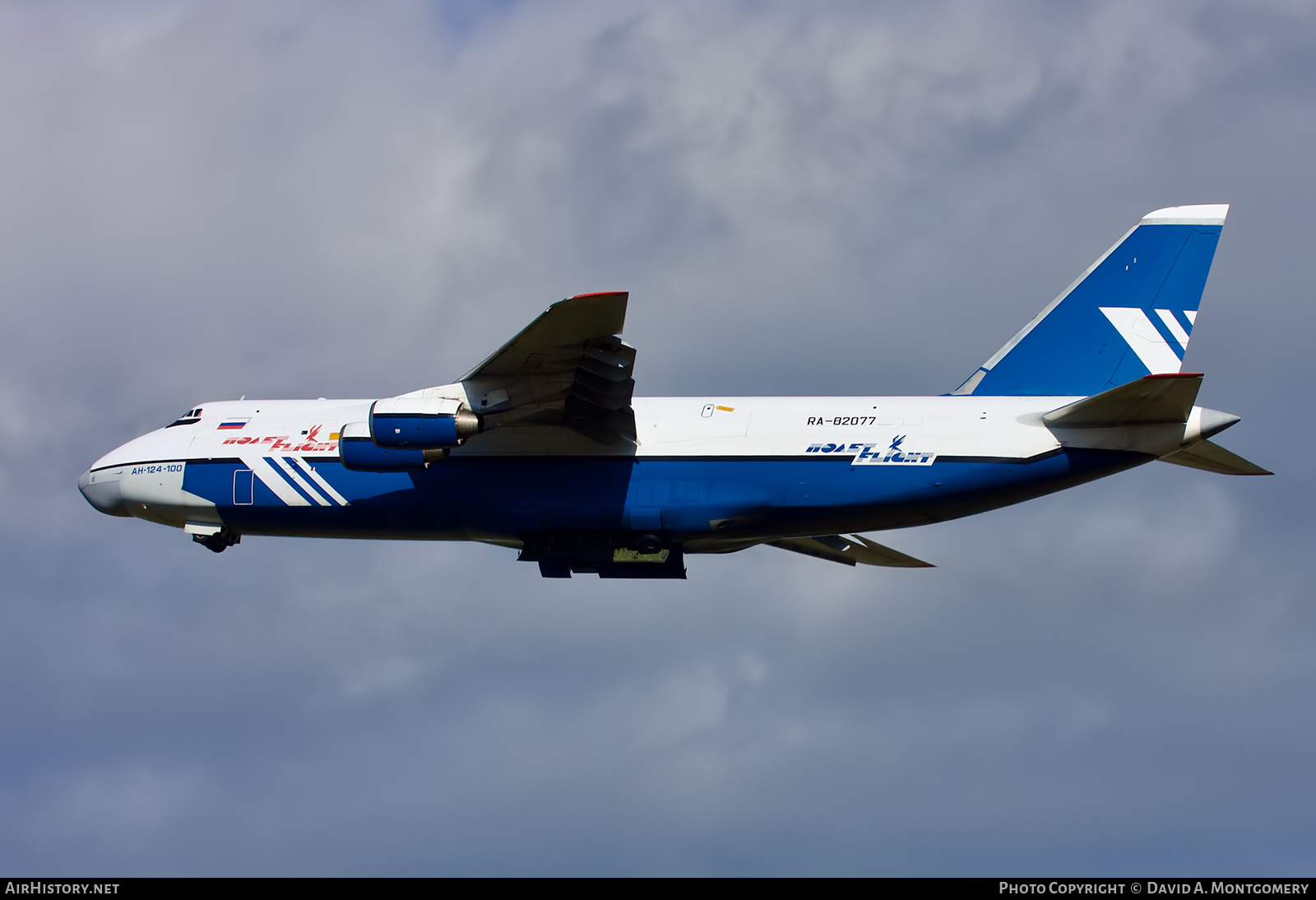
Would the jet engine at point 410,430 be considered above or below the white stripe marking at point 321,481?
below

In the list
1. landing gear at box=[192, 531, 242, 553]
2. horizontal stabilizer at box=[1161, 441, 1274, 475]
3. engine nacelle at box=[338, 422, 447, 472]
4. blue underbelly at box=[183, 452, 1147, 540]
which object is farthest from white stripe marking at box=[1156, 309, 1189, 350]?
landing gear at box=[192, 531, 242, 553]

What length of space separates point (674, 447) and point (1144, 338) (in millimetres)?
7611

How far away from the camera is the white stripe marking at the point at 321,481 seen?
85.2ft

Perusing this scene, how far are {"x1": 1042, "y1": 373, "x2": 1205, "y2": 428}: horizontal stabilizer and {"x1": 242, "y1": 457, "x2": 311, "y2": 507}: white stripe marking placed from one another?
1167 centimetres

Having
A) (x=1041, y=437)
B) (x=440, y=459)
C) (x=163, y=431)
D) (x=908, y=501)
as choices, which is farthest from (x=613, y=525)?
(x=163, y=431)

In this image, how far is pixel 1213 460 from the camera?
80.9ft

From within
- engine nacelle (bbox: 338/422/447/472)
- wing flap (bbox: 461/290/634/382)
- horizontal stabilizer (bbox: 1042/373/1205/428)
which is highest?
wing flap (bbox: 461/290/634/382)

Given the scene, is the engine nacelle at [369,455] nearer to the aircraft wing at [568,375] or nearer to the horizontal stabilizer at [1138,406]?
the aircraft wing at [568,375]

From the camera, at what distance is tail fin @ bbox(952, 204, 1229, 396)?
25562 millimetres

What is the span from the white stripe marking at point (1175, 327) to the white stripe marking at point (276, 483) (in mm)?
13804

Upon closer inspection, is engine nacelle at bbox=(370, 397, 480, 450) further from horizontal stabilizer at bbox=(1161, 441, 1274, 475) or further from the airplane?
horizontal stabilizer at bbox=(1161, 441, 1274, 475)

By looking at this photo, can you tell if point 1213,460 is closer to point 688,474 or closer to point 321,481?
point 688,474

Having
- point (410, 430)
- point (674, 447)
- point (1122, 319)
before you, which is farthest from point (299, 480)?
point (1122, 319)

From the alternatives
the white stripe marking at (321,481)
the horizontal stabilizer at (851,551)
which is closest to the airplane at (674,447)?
the white stripe marking at (321,481)
